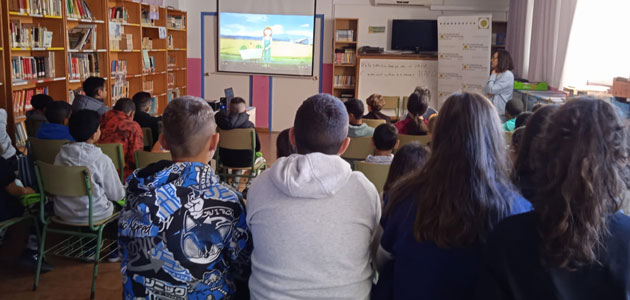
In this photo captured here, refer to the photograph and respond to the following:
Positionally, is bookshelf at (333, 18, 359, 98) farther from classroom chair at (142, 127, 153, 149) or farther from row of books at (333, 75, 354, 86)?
classroom chair at (142, 127, 153, 149)

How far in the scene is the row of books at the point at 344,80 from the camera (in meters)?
8.97

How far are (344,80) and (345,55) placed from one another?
43 cm

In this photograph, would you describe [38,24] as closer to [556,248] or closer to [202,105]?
[202,105]

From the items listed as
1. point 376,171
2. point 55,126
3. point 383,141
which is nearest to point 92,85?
point 55,126

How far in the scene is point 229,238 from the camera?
4.99ft

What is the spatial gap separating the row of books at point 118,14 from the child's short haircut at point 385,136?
5106 mm

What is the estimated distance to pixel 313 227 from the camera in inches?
55.1

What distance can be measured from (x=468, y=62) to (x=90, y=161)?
6227 millimetres

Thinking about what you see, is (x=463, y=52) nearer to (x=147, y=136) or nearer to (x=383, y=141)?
(x=147, y=136)

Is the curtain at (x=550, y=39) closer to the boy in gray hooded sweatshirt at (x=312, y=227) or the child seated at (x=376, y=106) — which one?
the child seated at (x=376, y=106)

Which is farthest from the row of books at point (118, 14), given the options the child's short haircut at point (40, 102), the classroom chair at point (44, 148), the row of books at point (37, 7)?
the classroom chair at point (44, 148)

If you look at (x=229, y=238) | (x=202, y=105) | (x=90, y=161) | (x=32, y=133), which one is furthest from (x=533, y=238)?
(x=32, y=133)

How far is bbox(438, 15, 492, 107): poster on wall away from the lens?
7848mm

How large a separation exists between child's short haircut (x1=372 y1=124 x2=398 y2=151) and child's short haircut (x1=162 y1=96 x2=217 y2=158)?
65.2 inches
